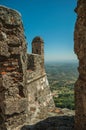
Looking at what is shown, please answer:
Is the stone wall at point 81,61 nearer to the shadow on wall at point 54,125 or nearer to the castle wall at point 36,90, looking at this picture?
the shadow on wall at point 54,125

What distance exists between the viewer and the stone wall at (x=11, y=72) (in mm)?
5469

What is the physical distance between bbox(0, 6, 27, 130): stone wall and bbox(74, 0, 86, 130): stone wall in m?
1.68

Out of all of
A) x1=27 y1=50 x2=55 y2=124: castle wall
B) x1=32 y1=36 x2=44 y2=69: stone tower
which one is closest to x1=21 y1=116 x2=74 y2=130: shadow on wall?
x1=27 y1=50 x2=55 y2=124: castle wall

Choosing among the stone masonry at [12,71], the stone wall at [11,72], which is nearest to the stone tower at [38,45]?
the stone masonry at [12,71]

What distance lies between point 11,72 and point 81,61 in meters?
2.10

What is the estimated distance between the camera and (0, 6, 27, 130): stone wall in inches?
215

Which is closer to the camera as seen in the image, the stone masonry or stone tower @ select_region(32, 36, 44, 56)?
the stone masonry

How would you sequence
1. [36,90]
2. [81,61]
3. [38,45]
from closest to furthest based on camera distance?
[81,61] < [36,90] < [38,45]

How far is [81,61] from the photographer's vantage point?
183 inches

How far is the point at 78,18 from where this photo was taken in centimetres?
468

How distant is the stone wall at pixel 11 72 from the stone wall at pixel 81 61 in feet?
5.51

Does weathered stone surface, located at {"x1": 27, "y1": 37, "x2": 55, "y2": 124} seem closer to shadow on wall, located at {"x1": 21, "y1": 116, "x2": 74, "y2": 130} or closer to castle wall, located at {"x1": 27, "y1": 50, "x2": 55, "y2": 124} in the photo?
castle wall, located at {"x1": 27, "y1": 50, "x2": 55, "y2": 124}

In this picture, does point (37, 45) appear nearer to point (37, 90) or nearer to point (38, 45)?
point (38, 45)

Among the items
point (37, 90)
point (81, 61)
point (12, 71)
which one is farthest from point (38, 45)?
point (81, 61)
